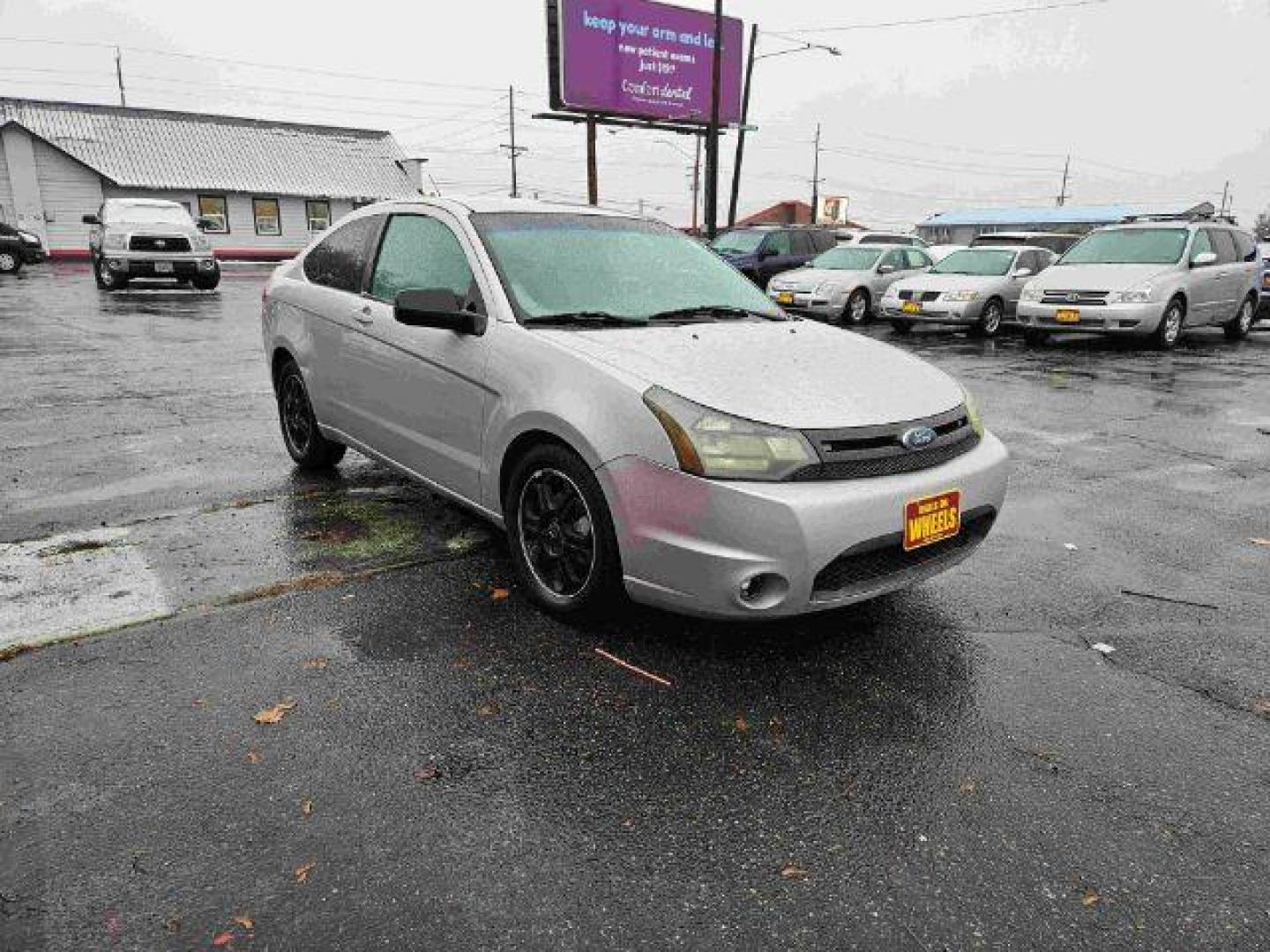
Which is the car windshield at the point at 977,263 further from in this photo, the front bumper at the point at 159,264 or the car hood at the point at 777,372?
the front bumper at the point at 159,264

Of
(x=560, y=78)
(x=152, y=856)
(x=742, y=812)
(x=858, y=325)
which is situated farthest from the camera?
(x=560, y=78)

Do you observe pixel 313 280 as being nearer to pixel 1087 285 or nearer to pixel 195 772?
pixel 195 772

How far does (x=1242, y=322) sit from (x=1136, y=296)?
4.29 meters

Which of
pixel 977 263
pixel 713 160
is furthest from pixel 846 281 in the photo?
pixel 713 160

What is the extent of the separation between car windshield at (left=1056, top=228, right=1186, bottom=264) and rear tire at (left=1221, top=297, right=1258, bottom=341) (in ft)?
8.54

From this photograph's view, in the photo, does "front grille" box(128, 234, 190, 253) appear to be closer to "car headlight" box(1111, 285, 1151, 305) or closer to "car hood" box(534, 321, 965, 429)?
"car headlight" box(1111, 285, 1151, 305)

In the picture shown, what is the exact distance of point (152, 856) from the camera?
2.14 metres

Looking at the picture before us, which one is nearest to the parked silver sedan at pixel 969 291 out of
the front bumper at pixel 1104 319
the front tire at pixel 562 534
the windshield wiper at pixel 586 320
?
the front bumper at pixel 1104 319

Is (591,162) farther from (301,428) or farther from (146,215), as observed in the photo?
(301,428)

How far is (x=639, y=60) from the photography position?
1147 inches

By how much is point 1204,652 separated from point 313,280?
15.6ft

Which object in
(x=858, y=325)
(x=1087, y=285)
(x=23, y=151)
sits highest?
(x=23, y=151)

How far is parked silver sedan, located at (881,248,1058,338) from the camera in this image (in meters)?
14.3

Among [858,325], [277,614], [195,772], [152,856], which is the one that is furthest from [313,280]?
[858,325]
